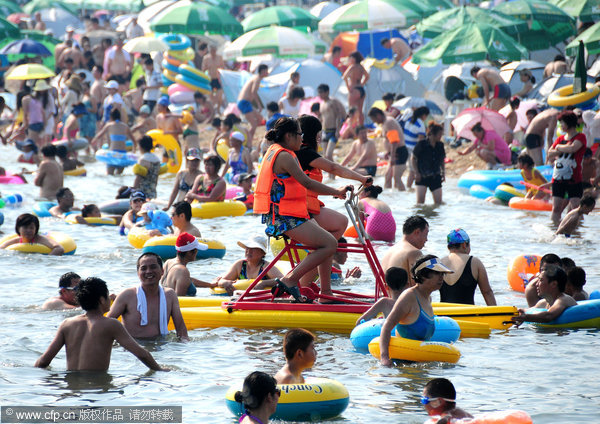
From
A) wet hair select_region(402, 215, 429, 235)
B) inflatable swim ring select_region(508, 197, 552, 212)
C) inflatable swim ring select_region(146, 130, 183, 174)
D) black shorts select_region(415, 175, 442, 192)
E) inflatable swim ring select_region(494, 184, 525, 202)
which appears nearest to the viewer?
wet hair select_region(402, 215, 429, 235)

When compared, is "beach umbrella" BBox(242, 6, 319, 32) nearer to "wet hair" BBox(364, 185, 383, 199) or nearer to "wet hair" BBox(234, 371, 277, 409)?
"wet hair" BBox(364, 185, 383, 199)

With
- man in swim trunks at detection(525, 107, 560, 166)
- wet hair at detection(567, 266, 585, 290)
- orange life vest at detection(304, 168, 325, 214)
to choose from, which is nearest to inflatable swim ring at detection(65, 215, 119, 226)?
orange life vest at detection(304, 168, 325, 214)

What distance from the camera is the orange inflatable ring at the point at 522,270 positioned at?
1027 centimetres

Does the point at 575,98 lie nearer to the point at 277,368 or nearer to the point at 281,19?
the point at 277,368

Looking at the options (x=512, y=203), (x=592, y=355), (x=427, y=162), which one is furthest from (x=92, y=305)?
(x=512, y=203)

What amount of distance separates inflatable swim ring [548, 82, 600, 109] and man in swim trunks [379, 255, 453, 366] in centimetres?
961

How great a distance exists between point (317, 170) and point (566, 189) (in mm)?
6105

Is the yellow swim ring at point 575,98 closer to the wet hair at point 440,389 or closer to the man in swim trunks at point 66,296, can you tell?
the man in swim trunks at point 66,296

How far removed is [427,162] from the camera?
1545cm

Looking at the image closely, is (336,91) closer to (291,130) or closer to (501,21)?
(501,21)

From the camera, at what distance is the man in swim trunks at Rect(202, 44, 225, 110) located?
86.4 ft

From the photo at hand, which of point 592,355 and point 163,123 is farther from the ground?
point 163,123

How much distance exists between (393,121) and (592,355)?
9.97 metres

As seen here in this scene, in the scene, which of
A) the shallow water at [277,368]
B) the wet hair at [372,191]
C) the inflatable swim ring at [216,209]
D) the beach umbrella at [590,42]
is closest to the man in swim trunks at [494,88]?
the beach umbrella at [590,42]
